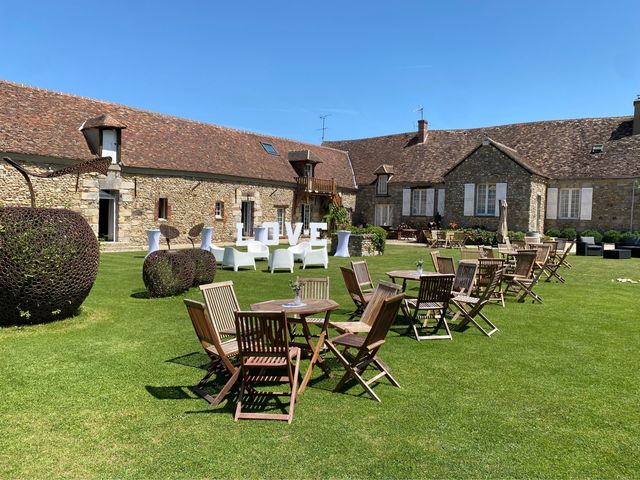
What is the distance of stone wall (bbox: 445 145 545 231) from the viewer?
938 inches

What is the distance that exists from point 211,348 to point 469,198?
76.1 ft

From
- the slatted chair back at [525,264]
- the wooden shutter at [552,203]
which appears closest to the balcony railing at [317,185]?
the wooden shutter at [552,203]

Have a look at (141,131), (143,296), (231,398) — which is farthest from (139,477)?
(141,131)

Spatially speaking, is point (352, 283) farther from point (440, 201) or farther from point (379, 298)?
point (440, 201)

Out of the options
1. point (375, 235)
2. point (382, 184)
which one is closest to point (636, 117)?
point (382, 184)

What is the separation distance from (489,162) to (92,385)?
23.7 m

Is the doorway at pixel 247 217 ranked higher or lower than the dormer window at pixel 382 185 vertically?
lower

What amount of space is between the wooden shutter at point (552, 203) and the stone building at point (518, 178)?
0.16ft

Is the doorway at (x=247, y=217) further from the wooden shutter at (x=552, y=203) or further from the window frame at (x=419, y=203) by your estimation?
the wooden shutter at (x=552, y=203)

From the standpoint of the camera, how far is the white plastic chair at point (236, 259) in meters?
13.2

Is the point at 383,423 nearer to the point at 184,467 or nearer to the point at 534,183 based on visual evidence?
the point at 184,467

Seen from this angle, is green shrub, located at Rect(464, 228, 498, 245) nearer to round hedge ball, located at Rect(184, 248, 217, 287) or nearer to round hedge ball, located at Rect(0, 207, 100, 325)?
round hedge ball, located at Rect(184, 248, 217, 287)

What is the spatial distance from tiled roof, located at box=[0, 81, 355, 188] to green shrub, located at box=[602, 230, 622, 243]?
14096 mm

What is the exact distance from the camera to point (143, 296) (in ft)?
29.7
